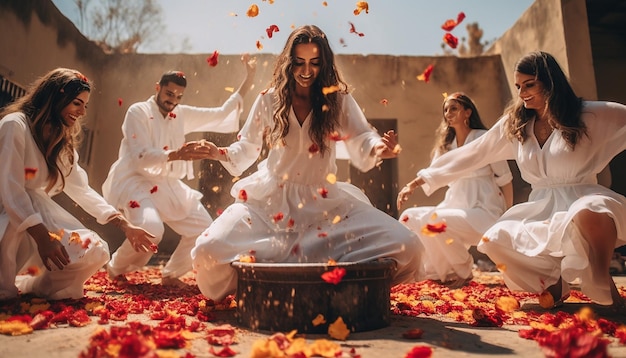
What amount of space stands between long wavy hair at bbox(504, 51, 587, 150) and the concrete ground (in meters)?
1.67

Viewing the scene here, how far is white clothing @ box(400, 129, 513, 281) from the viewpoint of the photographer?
5.21m

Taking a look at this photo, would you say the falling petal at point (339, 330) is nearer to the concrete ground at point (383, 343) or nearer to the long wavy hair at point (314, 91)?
the concrete ground at point (383, 343)

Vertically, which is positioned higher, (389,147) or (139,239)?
(389,147)

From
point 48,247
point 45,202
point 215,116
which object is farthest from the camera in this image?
point 215,116

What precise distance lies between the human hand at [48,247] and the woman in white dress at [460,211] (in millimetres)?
3342

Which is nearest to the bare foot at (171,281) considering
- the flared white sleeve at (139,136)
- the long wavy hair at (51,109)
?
the flared white sleeve at (139,136)

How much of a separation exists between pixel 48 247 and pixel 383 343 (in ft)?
7.89

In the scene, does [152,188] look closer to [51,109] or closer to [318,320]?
[51,109]

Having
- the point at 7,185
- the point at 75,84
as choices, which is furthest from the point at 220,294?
the point at 75,84

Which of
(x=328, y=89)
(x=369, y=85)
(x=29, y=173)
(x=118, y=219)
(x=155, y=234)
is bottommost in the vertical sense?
(x=155, y=234)

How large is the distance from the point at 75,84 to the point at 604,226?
413 centimetres

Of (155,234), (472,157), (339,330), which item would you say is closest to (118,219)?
(155,234)

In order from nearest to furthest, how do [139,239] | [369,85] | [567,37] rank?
[139,239], [567,37], [369,85]

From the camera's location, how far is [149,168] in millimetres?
5105
